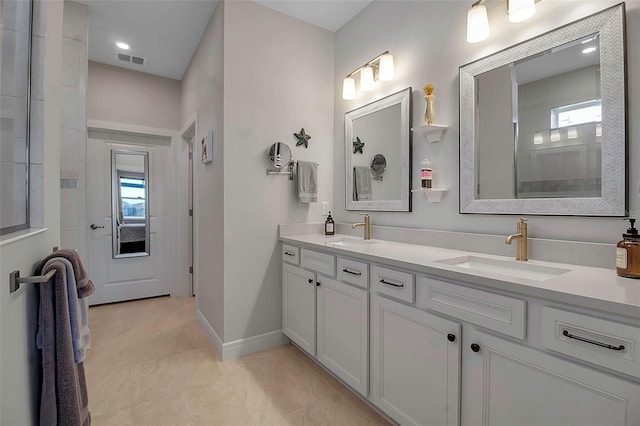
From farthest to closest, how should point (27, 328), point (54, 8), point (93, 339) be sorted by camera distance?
point (93, 339) → point (54, 8) → point (27, 328)

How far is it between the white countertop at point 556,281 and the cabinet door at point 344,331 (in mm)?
298

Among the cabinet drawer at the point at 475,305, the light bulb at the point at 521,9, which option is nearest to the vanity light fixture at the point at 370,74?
the light bulb at the point at 521,9

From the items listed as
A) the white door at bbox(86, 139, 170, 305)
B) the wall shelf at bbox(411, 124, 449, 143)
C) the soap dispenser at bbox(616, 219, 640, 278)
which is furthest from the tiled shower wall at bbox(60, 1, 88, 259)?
the soap dispenser at bbox(616, 219, 640, 278)

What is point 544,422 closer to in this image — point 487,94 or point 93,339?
point 487,94

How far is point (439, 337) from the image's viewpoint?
1333 mm

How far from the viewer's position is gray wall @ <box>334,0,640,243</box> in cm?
129

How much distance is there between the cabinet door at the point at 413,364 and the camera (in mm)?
1291

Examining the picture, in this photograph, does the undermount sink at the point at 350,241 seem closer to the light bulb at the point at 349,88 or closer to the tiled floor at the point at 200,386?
the tiled floor at the point at 200,386

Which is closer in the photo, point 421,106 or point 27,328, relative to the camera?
point 27,328

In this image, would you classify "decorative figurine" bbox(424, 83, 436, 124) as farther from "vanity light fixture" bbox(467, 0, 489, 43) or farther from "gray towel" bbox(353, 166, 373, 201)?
"gray towel" bbox(353, 166, 373, 201)

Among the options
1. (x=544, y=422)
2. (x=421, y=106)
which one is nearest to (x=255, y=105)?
(x=421, y=106)

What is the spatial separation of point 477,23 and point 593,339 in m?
1.58

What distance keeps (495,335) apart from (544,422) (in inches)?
11.1

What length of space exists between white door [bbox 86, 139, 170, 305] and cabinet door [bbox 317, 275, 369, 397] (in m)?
2.75
